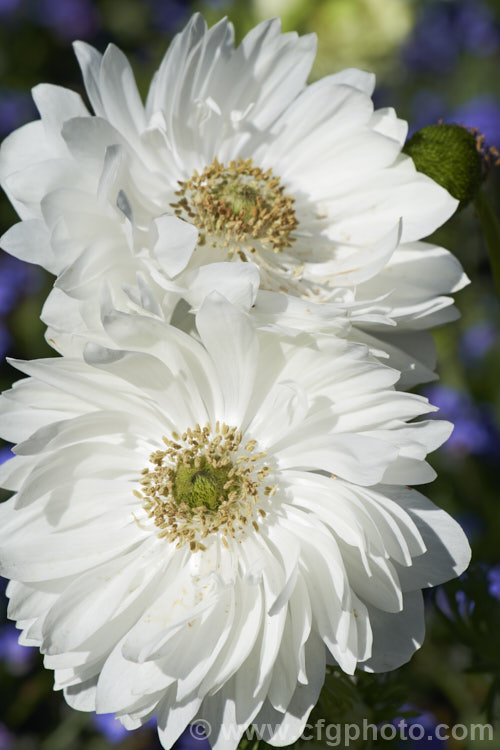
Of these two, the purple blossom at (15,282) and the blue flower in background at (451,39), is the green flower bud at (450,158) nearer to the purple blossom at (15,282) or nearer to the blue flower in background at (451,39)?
the purple blossom at (15,282)

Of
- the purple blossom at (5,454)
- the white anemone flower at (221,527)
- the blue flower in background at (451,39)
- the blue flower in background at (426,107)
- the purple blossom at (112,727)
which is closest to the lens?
the white anemone flower at (221,527)

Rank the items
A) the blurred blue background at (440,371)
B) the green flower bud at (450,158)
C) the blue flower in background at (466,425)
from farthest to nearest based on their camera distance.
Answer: the blue flower in background at (466,425) → the blurred blue background at (440,371) → the green flower bud at (450,158)

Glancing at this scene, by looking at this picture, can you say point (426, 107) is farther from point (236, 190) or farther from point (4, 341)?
point (236, 190)

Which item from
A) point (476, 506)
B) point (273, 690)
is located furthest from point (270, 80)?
point (476, 506)

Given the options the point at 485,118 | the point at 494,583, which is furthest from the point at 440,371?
the point at 494,583

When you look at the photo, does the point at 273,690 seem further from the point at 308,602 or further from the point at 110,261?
the point at 110,261

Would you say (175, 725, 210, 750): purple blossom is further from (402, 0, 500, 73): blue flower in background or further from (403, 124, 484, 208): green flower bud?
(402, 0, 500, 73): blue flower in background

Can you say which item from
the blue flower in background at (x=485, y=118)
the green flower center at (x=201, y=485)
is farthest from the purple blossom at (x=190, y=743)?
the blue flower in background at (x=485, y=118)
